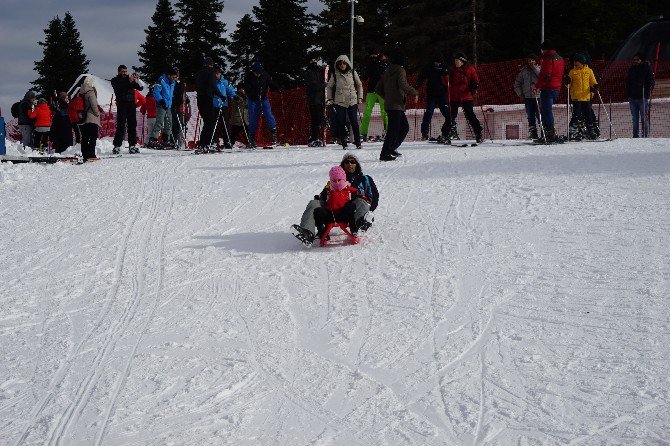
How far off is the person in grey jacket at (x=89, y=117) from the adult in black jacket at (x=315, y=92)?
483cm

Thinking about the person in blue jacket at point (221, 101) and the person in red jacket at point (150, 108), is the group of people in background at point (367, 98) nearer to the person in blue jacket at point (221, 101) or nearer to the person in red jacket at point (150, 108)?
the person in blue jacket at point (221, 101)

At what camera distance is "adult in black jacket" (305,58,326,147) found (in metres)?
17.2

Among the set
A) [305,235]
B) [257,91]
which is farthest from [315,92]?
[305,235]

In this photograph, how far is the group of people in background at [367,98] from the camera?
14.2 meters

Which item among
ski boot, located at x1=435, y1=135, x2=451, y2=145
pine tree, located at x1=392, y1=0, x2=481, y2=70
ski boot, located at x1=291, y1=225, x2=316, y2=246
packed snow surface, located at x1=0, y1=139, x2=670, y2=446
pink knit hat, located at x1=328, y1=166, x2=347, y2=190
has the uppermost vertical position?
pine tree, located at x1=392, y1=0, x2=481, y2=70

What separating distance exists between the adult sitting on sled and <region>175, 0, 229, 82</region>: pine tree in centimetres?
4323

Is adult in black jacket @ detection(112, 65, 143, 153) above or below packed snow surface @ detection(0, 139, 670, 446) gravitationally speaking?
above

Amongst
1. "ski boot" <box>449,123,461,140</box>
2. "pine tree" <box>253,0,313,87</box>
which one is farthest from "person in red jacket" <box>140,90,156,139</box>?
"pine tree" <box>253,0,313,87</box>

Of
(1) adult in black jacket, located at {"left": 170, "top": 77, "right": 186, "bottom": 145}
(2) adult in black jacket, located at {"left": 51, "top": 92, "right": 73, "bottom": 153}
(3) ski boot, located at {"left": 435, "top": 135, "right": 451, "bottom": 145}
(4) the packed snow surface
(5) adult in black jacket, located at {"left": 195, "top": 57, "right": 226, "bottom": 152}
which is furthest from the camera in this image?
(2) adult in black jacket, located at {"left": 51, "top": 92, "right": 73, "bottom": 153}

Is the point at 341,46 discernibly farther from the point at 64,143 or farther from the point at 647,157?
the point at 647,157

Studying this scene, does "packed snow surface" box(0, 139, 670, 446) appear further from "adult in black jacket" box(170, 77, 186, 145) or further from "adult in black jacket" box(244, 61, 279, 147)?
"adult in black jacket" box(170, 77, 186, 145)

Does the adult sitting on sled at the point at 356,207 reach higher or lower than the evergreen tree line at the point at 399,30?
lower

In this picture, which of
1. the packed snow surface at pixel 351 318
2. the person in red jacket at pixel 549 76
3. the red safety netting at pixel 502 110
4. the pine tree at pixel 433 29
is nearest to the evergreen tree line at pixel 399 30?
the pine tree at pixel 433 29

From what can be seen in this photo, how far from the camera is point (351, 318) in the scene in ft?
19.5
